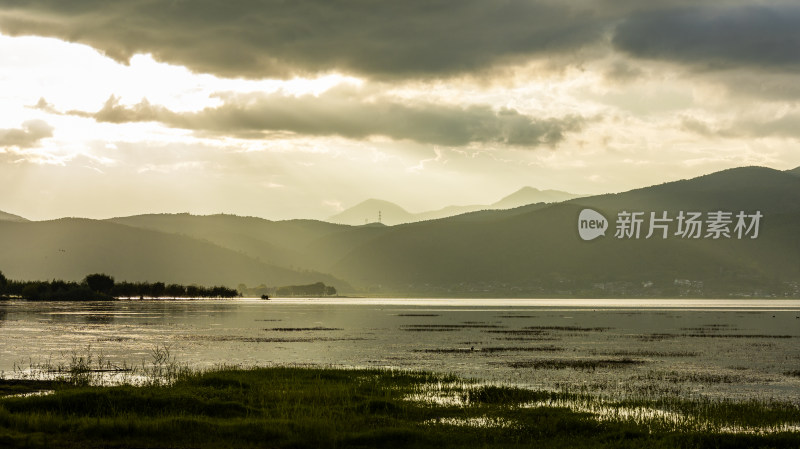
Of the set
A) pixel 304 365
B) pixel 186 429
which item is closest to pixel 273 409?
pixel 186 429

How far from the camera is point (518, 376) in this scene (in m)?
60.6

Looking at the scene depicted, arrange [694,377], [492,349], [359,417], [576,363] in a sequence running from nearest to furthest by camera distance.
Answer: [359,417], [694,377], [576,363], [492,349]

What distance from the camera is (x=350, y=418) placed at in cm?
4044

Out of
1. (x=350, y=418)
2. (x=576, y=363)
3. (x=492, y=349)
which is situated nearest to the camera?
(x=350, y=418)

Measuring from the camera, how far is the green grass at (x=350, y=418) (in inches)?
1379

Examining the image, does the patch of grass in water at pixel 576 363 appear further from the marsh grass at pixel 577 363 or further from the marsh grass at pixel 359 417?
the marsh grass at pixel 359 417

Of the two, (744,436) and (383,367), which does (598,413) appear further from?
(383,367)

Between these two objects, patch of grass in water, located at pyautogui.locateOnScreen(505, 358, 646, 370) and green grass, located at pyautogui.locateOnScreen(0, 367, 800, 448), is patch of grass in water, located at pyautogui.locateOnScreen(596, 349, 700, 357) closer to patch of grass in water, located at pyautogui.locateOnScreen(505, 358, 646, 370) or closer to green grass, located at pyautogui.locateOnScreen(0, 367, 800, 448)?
patch of grass in water, located at pyautogui.locateOnScreen(505, 358, 646, 370)

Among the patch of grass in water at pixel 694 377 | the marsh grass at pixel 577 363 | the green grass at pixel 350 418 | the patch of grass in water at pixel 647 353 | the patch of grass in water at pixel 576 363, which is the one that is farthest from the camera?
the patch of grass in water at pixel 647 353

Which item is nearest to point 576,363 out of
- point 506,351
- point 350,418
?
point 506,351

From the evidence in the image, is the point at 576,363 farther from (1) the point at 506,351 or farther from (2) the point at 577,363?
(1) the point at 506,351

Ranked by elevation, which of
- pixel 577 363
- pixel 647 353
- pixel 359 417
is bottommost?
pixel 647 353

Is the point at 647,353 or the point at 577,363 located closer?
the point at 577,363

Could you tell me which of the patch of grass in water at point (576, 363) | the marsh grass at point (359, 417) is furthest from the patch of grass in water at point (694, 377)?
the marsh grass at point (359, 417)
